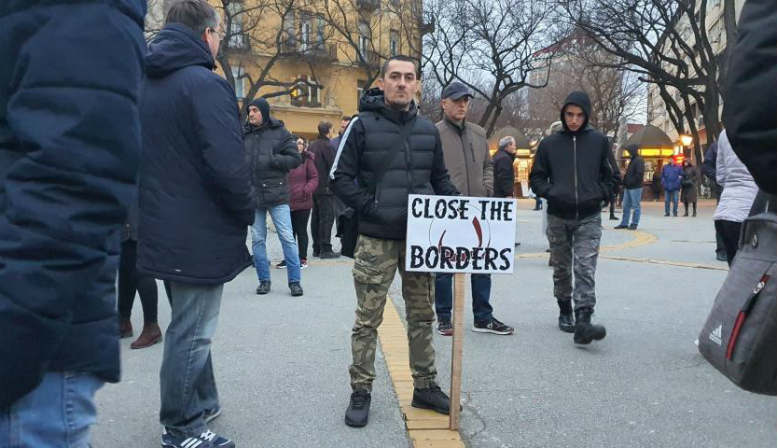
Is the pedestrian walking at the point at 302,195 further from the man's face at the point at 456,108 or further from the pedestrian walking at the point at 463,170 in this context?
the man's face at the point at 456,108

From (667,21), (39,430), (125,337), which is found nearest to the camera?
(39,430)

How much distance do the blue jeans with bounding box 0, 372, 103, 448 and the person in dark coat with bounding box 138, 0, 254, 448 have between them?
1.47 m

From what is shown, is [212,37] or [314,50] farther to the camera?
[314,50]

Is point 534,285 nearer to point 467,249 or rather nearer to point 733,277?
point 467,249

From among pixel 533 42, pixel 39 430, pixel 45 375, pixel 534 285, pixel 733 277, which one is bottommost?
pixel 534 285

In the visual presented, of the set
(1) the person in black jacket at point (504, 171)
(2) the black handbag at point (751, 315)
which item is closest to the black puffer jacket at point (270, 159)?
(1) the person in black jacket at point (504, 171)

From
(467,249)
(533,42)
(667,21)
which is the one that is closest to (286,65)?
(533,42)

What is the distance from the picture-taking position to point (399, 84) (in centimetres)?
367

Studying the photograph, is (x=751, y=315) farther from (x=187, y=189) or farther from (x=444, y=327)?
(x=444, y=327)

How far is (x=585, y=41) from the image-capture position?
2709cm

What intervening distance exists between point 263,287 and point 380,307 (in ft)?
12.3

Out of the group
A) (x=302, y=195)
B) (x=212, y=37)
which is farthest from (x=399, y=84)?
(x=302, y=195)

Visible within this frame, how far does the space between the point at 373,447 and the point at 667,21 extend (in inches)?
1005

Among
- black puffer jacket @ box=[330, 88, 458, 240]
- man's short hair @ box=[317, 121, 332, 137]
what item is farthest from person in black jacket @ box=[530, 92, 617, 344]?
man's short hair @ box=[317, 121, 332, 137]
